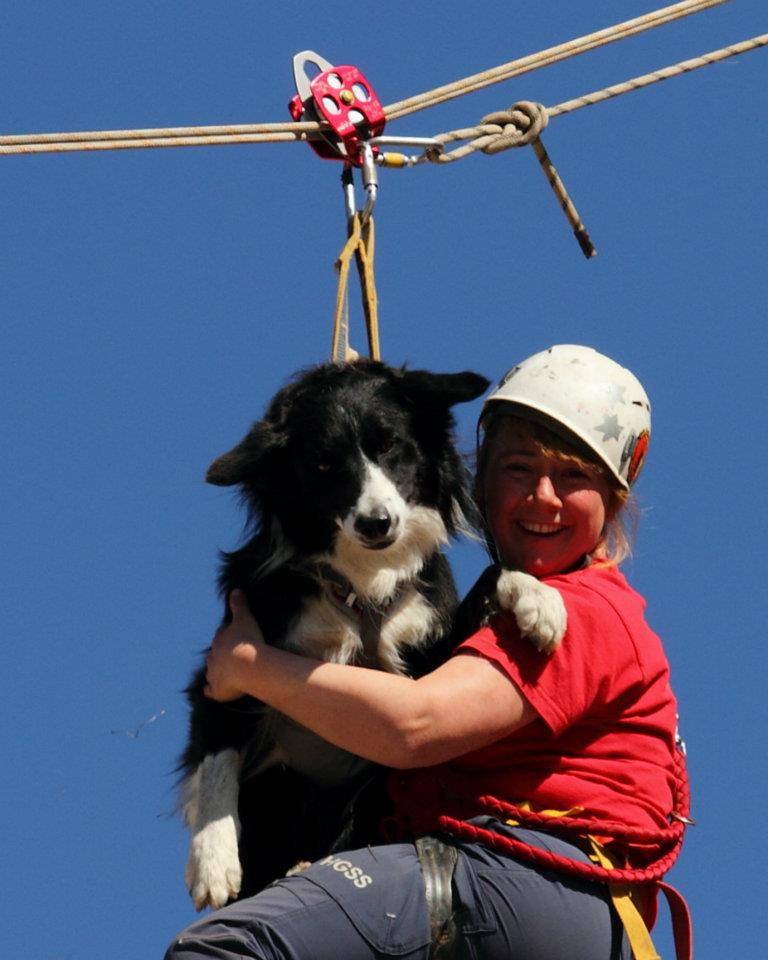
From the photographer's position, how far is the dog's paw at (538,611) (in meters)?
4.14

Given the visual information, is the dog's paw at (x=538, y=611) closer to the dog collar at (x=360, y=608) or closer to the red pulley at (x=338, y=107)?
the dog collar at (x=360, y=608)

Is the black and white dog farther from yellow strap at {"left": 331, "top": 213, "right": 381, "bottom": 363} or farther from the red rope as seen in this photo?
the red rope

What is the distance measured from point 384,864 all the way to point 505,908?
0.32m

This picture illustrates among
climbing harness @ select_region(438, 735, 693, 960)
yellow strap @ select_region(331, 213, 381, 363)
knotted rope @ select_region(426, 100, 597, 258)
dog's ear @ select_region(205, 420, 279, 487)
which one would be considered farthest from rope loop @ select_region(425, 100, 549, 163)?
climbing harness @ select_region(438, 735, 693, 960)

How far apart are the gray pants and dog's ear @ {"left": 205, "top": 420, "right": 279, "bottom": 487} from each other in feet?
4.58

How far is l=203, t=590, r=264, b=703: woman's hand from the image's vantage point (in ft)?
15.0

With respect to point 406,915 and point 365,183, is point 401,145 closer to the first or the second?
point 365,183

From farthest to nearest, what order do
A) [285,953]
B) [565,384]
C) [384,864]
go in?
1. [565,384]
2. [384,864]
3. [285,953]

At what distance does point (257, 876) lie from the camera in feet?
16.0

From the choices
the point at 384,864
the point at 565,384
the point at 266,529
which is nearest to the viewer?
the point at 384,864

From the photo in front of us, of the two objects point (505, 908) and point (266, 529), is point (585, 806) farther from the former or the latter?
point (266, 529)

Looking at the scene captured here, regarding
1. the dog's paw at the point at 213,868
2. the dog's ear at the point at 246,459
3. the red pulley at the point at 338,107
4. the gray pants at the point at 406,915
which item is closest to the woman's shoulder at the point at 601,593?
the gray pants at the point at 406,915

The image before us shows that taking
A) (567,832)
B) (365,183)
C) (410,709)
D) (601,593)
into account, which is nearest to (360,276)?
(365,183)

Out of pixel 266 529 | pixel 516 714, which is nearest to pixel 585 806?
pixel 516 714
